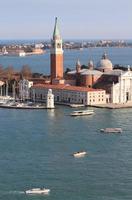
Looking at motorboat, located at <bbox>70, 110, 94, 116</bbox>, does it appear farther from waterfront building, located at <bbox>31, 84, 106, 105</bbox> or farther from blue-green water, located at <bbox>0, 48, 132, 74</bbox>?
blue-green water, located at <bbox>0, 48, 132, 74</bbox>

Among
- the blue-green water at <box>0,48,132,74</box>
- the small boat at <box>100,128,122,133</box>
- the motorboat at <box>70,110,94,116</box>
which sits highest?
the small boat at <box>100,128,122,133</box>

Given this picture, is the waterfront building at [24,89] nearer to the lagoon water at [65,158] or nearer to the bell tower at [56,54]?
the bell tower at [56,54]

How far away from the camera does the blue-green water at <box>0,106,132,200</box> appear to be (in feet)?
27.9

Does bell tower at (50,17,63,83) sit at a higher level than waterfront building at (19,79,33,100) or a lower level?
higher

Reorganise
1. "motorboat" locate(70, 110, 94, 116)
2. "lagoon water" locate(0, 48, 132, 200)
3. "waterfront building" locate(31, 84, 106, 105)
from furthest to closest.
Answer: "waterfront building" locate(31, 84, 106, 105) → "motorboat" locate(70, 110, 94, 116) → "lagoon water" locate(0, 48, 132, 200)

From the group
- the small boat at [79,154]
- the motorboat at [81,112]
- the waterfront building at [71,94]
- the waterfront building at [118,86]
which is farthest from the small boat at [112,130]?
the waterfront building at [118,86]

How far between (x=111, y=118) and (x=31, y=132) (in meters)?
2.71

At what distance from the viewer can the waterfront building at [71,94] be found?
56.9 ft

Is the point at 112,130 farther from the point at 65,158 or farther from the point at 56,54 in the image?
the point at 56,54

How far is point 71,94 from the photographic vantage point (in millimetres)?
17719

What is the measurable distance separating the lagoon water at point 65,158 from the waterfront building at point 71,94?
2.49 metres

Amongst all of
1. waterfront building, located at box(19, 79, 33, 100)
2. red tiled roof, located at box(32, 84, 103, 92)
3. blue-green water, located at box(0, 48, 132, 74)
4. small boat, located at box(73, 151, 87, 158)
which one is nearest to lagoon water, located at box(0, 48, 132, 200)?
small boat, located at box(73, 151, 87, 158)

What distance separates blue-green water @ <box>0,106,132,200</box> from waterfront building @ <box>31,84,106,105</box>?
2.50m

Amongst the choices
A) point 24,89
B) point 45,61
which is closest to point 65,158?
point 24,89
